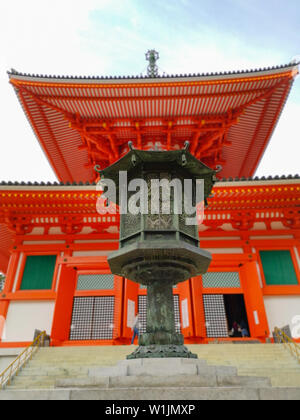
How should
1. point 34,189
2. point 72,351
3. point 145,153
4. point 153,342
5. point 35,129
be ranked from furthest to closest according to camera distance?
point 35,129 → point 34,189 → point 72,351 → point 145,153 → point 153,342

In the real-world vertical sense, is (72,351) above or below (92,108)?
below

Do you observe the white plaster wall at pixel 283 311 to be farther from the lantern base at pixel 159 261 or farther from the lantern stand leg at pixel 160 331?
the lantern stand leg at pixel 160 331

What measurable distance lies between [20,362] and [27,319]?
1.61 metres

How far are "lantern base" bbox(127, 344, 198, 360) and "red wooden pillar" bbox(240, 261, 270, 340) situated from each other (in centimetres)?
497

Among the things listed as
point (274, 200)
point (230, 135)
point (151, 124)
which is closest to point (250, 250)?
point (274, 200)

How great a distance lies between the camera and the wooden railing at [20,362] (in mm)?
5258

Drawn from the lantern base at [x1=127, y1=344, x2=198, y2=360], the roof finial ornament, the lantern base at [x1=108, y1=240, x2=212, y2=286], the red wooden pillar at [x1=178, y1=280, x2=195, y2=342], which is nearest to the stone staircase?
the lantern base at [x1=127, y1=344, x2=198, y2=360]

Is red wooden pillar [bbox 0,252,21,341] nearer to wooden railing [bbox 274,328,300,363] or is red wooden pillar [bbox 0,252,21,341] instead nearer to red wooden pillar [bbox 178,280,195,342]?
red wooden pillar [bbox 178,280,195,342]

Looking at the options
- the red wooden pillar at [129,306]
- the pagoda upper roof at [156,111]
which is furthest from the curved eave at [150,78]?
the red wooden pillar at [129,306]

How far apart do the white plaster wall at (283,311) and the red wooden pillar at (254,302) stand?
12.3 inches

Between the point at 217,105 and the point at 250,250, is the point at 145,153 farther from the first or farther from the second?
the point at 217,105

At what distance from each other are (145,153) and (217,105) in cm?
804
